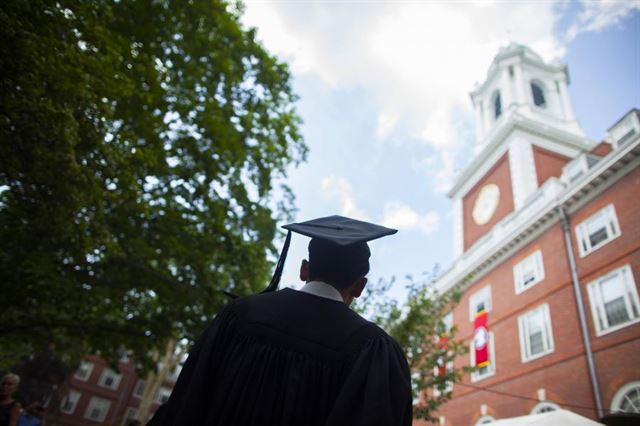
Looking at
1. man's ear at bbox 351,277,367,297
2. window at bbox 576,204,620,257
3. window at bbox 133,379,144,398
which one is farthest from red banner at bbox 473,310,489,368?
window at bbox 133,379,144,398

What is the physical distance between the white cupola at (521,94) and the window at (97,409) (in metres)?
44.0

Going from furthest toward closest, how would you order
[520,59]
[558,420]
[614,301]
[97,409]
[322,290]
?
[97,409]
[520,59]
[614,301]
[558,420]
[322,290]

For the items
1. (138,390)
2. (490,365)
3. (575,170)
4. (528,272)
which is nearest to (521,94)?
(575,170)

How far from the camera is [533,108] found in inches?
1021

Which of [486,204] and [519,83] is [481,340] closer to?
[486,204]

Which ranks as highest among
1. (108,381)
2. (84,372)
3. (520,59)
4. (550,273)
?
(520,59)

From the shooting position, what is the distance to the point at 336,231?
217 cm

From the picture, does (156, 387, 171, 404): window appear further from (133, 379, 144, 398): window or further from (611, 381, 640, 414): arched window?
(611, 381, 640, 414): arched window

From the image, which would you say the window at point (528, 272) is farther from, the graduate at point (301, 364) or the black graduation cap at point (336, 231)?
the graduate at point (301, 364)

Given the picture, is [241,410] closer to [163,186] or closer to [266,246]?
[163,186]

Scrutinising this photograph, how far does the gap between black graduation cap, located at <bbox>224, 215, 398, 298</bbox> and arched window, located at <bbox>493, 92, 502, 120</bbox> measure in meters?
31.2

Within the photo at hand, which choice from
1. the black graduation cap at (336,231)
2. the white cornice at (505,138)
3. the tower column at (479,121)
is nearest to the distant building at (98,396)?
the white cornice at (505,138)

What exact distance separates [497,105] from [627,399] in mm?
24122

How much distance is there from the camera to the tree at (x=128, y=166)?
545 cm
